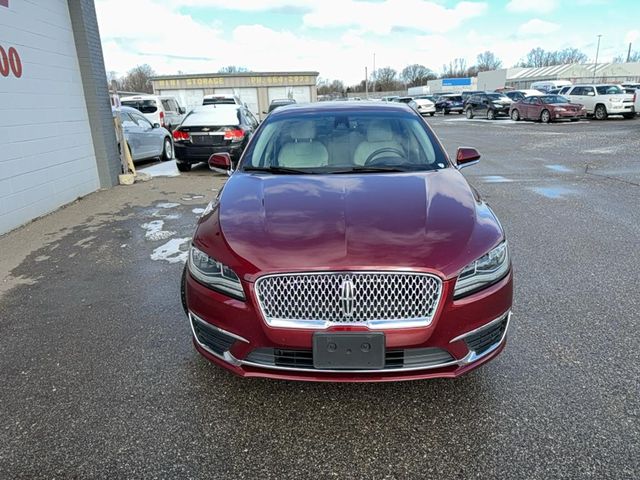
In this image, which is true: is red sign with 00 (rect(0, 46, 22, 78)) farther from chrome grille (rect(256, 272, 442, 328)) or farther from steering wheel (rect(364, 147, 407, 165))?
chrome grille (rect(256, 272, 442, 328))

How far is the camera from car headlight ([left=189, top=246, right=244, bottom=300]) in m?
2.32

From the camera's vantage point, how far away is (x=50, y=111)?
7523mm

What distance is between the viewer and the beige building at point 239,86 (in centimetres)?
3722

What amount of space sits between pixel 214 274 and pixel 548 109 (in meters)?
25.6

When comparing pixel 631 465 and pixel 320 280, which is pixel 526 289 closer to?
pixel 631 465

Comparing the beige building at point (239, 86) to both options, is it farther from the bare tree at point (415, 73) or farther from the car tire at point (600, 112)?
the bare tree at point (415, 73)

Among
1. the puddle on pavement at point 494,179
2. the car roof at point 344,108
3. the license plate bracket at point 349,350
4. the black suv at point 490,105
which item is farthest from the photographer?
the black suv at point 490,105

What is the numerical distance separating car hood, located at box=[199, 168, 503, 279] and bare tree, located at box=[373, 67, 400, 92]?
336ft

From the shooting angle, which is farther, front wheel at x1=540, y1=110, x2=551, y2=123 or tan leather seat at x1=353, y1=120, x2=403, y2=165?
front wheel at x1=540, y1=110, x2=551, y2=123

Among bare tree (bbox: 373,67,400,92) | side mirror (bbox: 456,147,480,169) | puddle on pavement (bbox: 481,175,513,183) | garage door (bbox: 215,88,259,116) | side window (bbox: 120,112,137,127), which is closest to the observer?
side mirror (bbox: 456,147,480,169)

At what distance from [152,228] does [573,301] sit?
506 centimetres

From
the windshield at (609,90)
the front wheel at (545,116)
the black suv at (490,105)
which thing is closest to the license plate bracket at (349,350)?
the front wheel at (545,116)

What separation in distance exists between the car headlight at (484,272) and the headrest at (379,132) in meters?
1.65

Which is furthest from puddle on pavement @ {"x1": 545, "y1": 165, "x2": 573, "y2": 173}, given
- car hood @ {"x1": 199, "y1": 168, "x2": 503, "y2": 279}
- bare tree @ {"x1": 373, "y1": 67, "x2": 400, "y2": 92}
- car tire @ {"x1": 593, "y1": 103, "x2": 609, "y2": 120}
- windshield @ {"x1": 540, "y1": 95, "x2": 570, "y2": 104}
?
bare tree @ {"x1": 373, "y1": 67, "x2": 400, "y2": 92}
